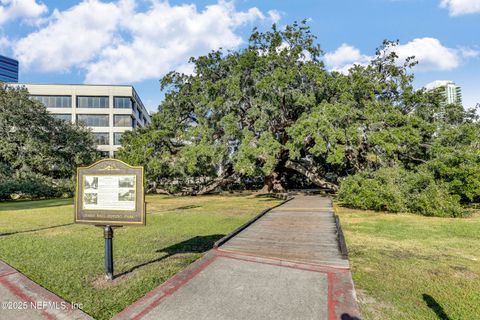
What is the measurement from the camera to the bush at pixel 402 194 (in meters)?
12.0

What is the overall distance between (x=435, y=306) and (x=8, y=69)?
220 m

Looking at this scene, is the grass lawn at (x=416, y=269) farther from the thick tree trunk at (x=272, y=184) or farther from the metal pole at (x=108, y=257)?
the thick tree trunk at (x=272, y=184)

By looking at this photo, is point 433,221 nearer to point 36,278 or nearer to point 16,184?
point 36,278

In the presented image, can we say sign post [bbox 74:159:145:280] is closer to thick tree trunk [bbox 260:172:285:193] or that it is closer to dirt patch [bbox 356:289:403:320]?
dirt patch [bbox 356:289:403:320]

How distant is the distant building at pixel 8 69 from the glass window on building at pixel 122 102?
160 m

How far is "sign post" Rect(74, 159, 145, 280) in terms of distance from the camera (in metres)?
4.90

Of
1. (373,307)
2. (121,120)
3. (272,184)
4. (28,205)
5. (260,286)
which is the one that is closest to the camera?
(373,307)

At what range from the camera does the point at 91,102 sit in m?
51.5

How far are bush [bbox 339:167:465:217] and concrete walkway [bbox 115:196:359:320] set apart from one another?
7693 mm

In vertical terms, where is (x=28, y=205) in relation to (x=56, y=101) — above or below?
below

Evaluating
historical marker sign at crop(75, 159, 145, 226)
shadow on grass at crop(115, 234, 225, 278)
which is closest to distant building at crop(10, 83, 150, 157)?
shadow on grass at crop(115, 234, 225, 278)

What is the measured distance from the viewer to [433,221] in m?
10.7

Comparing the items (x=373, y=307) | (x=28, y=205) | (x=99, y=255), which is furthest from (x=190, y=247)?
(x=28, y=205)

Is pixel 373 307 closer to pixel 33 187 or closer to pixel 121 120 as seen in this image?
pixel 33 187
